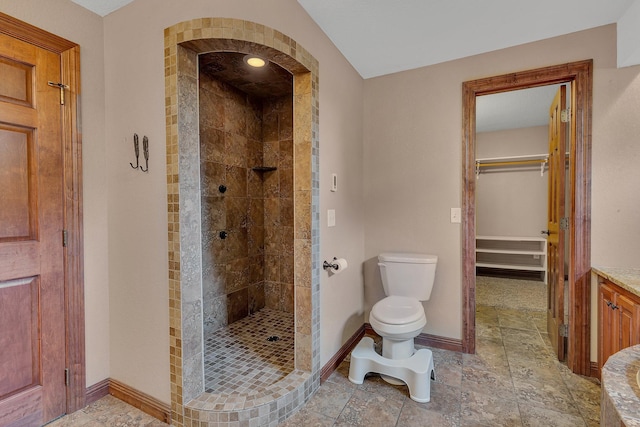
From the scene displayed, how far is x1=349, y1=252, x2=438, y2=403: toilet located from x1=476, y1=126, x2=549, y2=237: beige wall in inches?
122

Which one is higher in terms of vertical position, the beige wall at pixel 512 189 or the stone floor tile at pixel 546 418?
the beige wall at pixel 512 189

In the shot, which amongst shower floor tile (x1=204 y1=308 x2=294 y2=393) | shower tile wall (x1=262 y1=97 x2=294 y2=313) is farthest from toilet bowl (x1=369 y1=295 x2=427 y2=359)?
shower tile wall (x1=262 y1=97 x2=294 y2=313)

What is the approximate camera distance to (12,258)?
1.48 meters

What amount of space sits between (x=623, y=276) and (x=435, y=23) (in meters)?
1.95

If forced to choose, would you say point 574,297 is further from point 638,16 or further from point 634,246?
point 638,16

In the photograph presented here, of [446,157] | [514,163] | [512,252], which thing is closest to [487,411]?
[446,157]

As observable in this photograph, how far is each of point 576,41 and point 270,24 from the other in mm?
2089

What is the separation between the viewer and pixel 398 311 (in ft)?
6.72

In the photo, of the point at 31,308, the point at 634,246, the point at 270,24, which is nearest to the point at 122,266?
the point at 31,308

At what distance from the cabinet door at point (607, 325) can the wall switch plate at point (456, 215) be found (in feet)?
3.11

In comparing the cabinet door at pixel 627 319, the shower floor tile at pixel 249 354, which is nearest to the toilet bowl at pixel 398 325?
the shower floor tile at pixel 249 354

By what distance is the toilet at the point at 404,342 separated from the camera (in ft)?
6.14

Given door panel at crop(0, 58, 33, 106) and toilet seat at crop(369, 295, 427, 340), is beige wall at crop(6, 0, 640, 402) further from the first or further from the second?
toilet seat at crop(369, 295, 427, 340)

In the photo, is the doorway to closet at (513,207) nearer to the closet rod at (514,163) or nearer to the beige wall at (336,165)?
the closet rod at (514,163)
